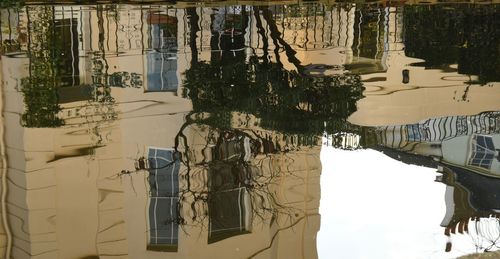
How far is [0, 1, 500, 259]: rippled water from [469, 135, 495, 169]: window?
0.03 metres

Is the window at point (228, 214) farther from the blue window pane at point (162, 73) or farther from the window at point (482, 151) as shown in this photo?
the blue window pane at point (162, 73)

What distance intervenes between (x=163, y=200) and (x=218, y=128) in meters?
1.77

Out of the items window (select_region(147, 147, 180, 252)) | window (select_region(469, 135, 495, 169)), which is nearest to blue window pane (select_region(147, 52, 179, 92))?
window (select_region(147, 147, 180, 252))

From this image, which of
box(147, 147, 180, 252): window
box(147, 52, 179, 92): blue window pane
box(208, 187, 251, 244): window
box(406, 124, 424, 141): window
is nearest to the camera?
box(147, 147, 180, 252): window

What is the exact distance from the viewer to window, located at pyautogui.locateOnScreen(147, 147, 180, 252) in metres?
5.63

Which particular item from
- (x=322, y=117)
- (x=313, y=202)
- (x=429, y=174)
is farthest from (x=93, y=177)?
(x=429, y=174)

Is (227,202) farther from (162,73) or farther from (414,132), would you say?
(162,73)

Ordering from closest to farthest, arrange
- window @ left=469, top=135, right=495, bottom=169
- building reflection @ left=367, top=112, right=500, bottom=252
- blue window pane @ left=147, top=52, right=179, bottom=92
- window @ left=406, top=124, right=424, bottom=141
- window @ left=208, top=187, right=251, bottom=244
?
window @ left=208, top=187, right=251, bottom=244
building reflection @ left=367, top=112, right=500, bottom=252
window @ left=469, top=135, right=495, bottom=169
window @ left=406, top=124, right=424, bottom=141
blue window pane @ left=147, top=52, right=179, bottom=92

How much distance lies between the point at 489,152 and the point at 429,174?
1.04 metres

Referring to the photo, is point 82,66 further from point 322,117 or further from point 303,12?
point 303,12

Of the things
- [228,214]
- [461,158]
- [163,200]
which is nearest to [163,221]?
[163,200]

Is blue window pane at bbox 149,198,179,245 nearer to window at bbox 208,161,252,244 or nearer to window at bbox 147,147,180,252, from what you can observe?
window at bbox 147,147,180,252

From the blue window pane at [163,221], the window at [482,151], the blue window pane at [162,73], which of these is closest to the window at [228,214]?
the blue window pane at [163,221]

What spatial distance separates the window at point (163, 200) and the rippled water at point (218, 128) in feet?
0.07
